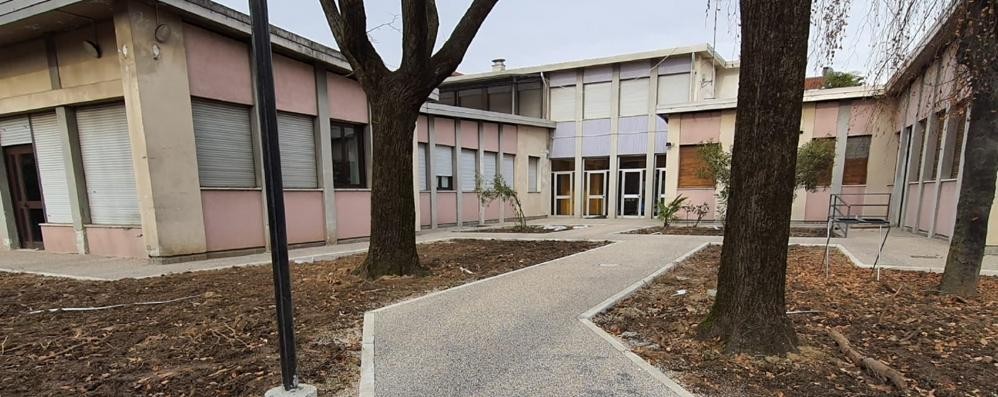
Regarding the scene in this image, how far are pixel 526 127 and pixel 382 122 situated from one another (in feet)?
45.6

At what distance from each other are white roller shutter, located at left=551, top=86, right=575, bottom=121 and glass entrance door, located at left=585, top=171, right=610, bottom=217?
3.12 metres

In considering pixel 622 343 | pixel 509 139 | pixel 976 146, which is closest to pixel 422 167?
pixel 509 139

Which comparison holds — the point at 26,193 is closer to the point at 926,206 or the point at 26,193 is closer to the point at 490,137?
the point at 490,137

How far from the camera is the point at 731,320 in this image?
11.1 feet

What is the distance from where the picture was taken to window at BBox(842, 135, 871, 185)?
1388cm

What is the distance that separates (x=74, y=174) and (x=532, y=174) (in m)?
15.8

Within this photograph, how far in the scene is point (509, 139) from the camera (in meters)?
18.5

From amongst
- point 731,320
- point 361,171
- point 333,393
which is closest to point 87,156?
point 361,171

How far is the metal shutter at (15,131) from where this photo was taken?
9.27 metres

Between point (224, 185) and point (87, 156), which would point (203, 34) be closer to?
point (224, 185)

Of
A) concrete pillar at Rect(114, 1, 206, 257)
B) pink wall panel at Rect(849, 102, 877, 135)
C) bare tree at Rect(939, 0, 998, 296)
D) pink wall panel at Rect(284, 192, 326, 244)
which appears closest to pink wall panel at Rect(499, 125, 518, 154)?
pink wall panel at Rect(284, 192, 326, 244)

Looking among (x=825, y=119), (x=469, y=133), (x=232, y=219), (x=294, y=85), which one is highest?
(x=294, y=85)

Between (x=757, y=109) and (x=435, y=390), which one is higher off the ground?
(x=757, y=109)

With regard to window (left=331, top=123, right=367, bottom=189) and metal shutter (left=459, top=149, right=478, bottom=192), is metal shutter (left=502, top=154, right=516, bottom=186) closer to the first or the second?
metal shutter (left=459, top=149, right=478, bottom=192)
